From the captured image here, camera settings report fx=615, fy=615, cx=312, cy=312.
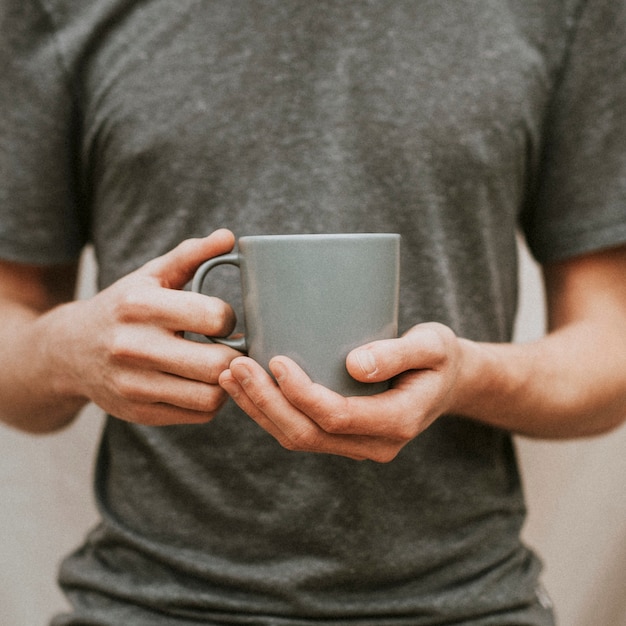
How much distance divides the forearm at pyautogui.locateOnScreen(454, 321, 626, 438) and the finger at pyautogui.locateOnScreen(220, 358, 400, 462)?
6.8 inches

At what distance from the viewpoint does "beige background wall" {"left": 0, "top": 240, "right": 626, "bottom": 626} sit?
1166 millimetres

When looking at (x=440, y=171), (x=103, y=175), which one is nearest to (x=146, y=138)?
(x=103, y=175)

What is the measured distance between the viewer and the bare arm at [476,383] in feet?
1.49

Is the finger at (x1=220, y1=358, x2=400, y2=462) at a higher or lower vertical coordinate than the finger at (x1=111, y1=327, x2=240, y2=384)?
lower

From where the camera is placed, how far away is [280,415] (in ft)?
1.52

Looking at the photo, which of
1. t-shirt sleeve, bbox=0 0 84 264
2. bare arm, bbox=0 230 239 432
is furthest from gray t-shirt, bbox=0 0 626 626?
bare arm, bbox=0 230 239 432

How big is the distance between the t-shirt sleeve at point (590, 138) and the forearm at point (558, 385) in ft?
0.39

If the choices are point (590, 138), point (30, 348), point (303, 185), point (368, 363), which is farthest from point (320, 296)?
point (590, 138)

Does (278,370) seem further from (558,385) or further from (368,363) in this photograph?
(558,385)

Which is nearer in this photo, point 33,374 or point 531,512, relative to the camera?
Answer: point 33,374

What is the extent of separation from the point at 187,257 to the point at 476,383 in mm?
301

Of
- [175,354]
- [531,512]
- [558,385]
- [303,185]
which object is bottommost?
[531,512]

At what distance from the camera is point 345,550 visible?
69cm

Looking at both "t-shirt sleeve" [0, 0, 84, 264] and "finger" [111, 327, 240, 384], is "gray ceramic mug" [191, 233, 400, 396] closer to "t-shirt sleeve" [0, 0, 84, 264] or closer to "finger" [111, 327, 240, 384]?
"finger" [111, 327, 240, 384]
